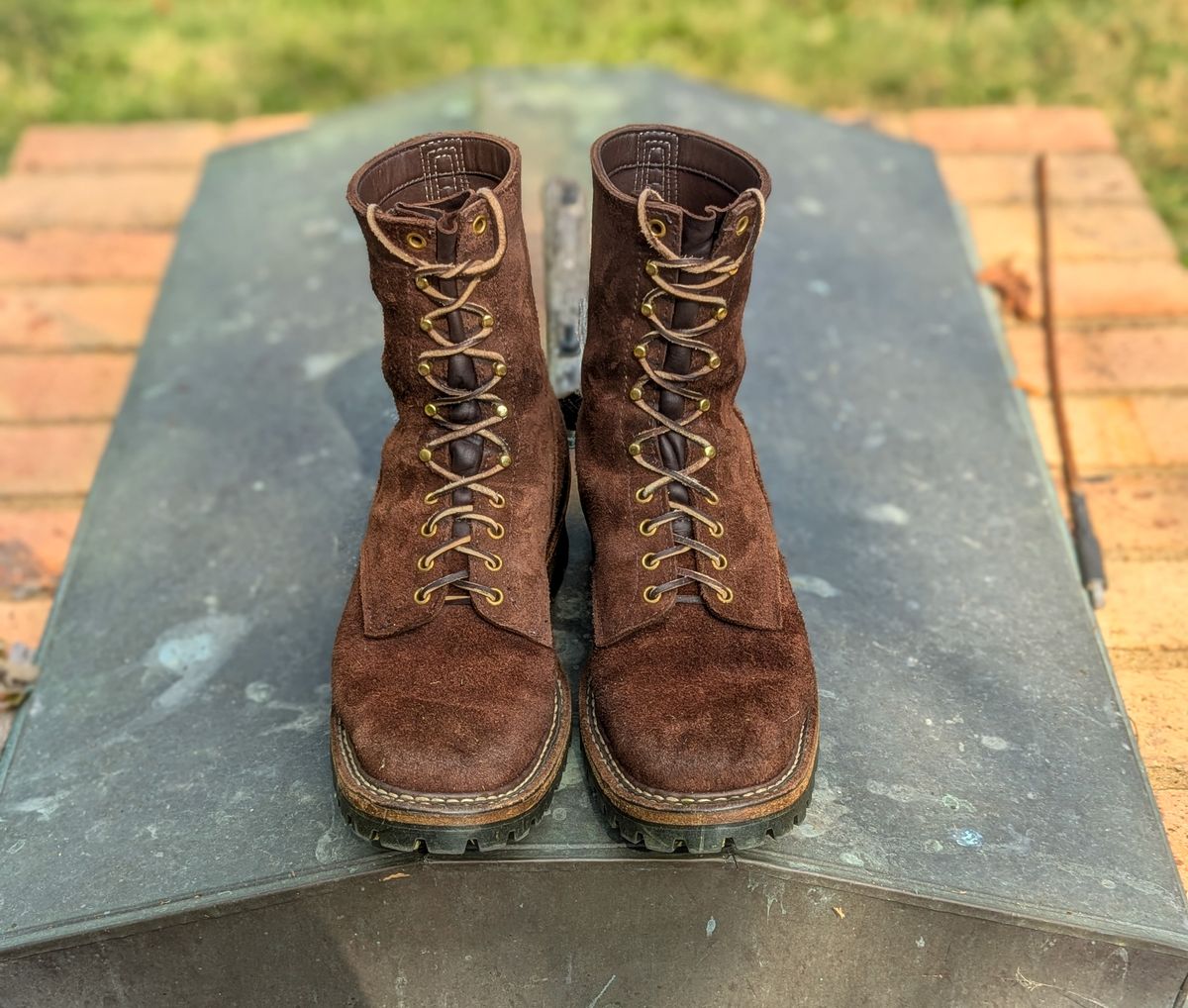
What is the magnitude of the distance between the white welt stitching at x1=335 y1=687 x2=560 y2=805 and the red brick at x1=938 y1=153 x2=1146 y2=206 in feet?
6.87

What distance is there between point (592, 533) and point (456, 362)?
300 millimetres

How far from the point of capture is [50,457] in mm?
2178

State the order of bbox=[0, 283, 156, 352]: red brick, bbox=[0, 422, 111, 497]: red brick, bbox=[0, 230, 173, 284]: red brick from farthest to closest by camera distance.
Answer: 1. bbox=[0, 230, 173, 284]: red brick
2. bbox=[0, 283, 156, 352]: red brick
3. bbox=[0, 422, 111, 497]: red brick

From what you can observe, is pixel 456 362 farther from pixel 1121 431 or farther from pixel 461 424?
pixel 1121 431

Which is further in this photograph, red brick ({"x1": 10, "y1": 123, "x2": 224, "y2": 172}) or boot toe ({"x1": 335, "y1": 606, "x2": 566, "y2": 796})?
red brick ({"x1": 10, "y1": 123, "x2": 224, "y2": 172})

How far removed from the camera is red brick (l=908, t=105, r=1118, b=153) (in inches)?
122

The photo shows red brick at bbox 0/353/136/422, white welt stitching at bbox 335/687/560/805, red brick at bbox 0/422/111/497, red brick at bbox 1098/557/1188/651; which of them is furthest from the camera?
red brick at bbox 0/353/136/422

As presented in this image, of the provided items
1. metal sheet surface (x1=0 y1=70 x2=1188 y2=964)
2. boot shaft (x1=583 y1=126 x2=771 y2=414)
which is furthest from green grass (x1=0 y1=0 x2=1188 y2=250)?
boot shaft (x1=583 y1=126 x2=771 y2=414)

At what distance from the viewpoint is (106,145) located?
317cm

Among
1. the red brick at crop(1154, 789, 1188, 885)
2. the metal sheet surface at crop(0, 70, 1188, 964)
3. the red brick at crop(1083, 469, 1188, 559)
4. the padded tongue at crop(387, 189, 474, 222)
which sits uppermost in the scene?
the padded tongue at crop(387, 189, 474, 222)

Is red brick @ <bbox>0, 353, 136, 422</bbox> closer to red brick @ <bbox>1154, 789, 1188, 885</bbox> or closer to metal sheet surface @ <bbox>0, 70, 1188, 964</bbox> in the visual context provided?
metal sheet surface @ <bbox>0, 70, 1188, 964</bbox>

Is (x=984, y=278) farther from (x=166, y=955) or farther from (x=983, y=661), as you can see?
(x=166, y=955)

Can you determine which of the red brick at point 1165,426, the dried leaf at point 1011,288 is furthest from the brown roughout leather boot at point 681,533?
the dried leaf at point 1011,288

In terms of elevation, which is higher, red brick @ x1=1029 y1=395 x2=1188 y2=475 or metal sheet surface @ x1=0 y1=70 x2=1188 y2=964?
metal sheet surface @ x1=0 y1=70 x2=1188 y2=964
